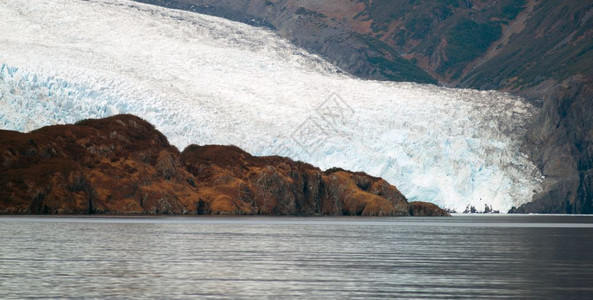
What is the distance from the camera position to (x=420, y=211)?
90.1 m

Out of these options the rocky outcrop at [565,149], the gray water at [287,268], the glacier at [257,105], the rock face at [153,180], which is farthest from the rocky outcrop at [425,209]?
the gray water at [287,268]

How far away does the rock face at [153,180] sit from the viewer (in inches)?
2552

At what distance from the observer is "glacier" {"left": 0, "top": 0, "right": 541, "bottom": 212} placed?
291 feet

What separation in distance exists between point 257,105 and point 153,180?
98.5 feet

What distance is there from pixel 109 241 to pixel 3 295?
677 inches

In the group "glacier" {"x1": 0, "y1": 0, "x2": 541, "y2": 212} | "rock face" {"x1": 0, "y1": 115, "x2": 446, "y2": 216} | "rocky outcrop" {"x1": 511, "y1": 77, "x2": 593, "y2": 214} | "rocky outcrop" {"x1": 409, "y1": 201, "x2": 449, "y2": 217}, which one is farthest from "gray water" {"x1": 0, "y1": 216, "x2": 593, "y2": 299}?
"rocky outcrop" {"x1": 511, "y1": 77, "x2": 593, "y2": 214}

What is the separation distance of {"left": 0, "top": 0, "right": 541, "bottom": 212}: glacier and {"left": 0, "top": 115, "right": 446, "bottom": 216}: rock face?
20.3 feet

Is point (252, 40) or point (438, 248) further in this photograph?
point (252, 40)

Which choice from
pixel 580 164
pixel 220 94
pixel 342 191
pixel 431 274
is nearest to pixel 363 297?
pixel 431 274

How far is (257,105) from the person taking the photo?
326ft

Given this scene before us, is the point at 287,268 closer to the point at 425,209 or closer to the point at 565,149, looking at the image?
the point at 425,209

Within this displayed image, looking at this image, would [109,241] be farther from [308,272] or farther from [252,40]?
[252,40]

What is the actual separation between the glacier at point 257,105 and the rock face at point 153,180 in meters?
6.17

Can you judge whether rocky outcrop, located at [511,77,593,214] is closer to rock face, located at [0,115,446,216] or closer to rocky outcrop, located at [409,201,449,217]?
rocky outcrop, located at [409,201,449,217]
